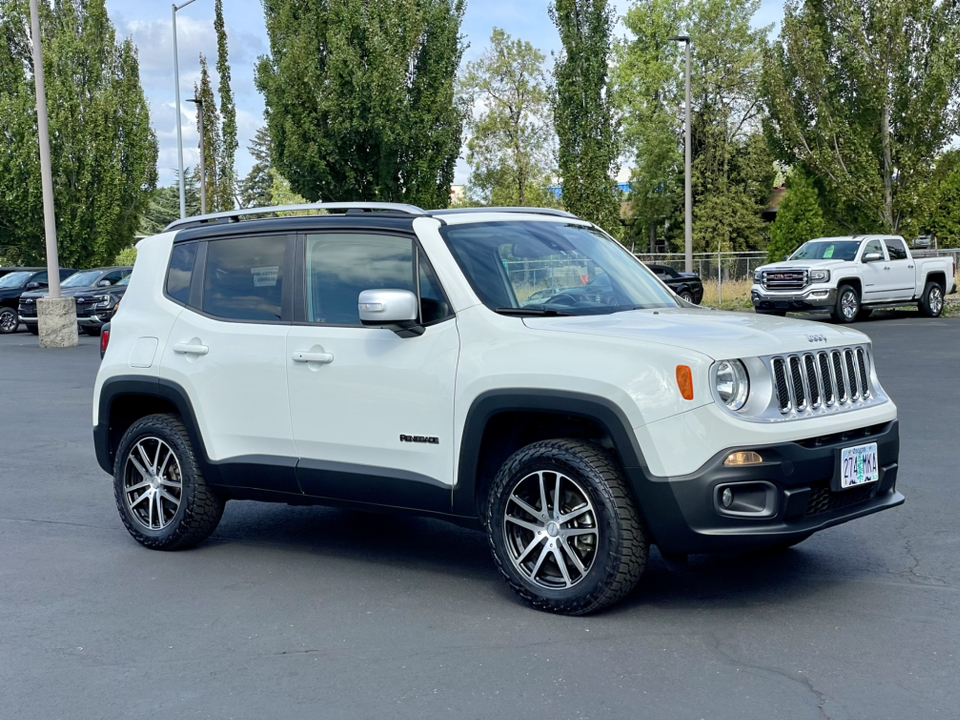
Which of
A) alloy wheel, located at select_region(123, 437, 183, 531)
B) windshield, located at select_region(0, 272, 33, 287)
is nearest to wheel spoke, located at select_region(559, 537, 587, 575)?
alloy wheel, located at select_region(123, 437, 183, 531)

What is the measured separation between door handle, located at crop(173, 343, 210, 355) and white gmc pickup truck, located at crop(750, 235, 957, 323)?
857 inches

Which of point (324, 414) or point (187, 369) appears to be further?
point (187, 369)

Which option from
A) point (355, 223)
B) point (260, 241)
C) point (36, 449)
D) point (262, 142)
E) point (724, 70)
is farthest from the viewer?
point (262, 142)

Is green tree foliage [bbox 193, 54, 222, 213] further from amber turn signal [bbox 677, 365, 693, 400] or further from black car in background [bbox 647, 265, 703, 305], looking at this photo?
amber turn signal [bbox 677, 365, 693, 400]

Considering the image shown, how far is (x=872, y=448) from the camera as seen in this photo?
5.38m

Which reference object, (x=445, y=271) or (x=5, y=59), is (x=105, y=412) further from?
(x=5, y=59)

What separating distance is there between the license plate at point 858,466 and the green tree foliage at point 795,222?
4231 centimetres

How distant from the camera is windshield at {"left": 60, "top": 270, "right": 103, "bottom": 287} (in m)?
30.9

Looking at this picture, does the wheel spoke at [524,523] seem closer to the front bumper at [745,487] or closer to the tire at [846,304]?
the front bumper at [745,487]

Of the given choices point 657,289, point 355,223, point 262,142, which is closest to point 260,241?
point 355,223

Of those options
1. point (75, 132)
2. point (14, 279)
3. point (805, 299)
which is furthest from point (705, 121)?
point (14, 279)

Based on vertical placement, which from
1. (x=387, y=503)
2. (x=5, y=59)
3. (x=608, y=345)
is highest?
(x=5, y=59)

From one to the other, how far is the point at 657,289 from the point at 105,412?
10.8 ft

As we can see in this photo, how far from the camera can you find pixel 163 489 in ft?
22.1
